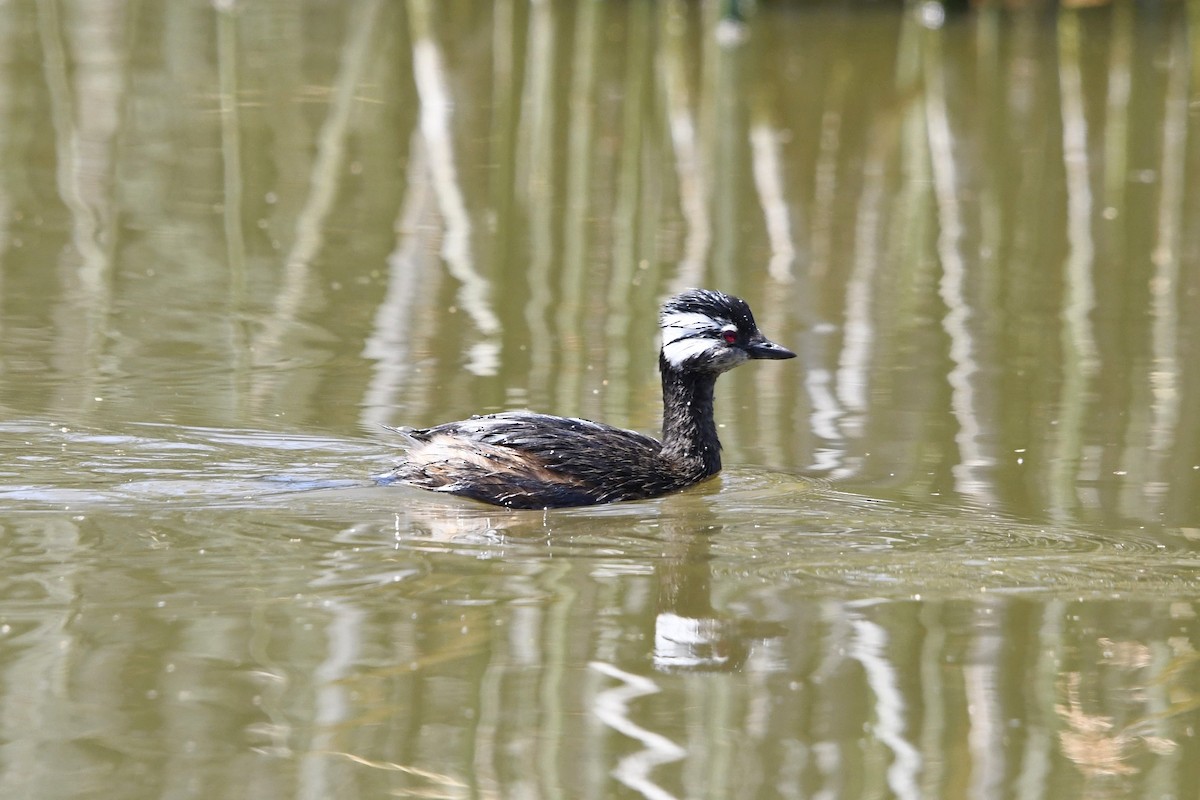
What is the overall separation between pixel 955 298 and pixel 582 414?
9.64ft

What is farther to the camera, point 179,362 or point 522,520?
point 179,362

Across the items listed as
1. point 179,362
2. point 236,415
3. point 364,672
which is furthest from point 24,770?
point 179,362

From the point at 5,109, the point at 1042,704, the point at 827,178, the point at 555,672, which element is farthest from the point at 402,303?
the point at 5,109

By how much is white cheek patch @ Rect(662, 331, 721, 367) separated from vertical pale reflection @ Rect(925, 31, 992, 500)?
1084mm

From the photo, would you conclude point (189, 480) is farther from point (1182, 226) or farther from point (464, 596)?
point (1182, 226)

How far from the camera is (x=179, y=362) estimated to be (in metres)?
8.56

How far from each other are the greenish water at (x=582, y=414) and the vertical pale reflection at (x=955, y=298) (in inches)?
1.6

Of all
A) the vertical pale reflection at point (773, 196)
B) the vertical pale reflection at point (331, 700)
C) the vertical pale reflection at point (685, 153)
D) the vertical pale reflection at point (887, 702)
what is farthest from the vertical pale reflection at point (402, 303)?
the vertical pale reflection at point (887, 702)

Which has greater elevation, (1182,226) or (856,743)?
(1182,226)

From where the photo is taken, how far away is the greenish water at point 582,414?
190 inches

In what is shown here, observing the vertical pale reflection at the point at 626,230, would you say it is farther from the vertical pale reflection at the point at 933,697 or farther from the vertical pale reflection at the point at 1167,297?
the vertical pale reflection at the point at 933,697

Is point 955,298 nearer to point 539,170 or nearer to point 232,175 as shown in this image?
point 539,170

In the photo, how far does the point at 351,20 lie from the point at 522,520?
12.8 meters

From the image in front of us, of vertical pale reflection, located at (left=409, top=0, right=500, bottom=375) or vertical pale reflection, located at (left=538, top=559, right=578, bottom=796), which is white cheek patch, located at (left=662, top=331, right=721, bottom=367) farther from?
vertical pale reflection, located at (left=538, top=559, right=578, bottom=796)
